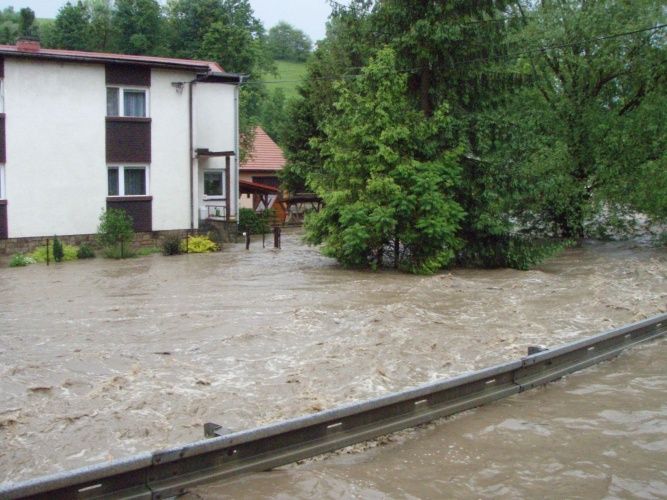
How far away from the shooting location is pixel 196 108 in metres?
28.6

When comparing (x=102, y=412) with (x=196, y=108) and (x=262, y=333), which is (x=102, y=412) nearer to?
(x=262, y=333)

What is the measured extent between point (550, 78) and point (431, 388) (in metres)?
22.5

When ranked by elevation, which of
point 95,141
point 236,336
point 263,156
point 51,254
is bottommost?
point 236,336

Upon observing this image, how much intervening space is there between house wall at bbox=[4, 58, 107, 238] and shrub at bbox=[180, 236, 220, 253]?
3.05m

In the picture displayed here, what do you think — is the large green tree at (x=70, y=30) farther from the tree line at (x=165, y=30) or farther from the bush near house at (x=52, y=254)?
the bush near house at (x=52, y=254)

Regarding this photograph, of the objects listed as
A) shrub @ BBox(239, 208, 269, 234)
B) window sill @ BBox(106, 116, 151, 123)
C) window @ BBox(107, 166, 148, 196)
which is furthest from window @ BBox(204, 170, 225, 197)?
window sill @ BBox(106, 116, 151, 123)

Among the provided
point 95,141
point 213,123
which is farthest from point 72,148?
point 213,123

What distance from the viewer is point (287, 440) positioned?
604cm

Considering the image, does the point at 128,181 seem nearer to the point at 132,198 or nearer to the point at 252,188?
the point at 132,198

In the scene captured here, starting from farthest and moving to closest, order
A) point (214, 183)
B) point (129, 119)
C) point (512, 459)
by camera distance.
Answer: point (214, 183) < point (129, 119) < point (512, 459)

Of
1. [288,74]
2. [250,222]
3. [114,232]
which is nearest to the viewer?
[114,232]

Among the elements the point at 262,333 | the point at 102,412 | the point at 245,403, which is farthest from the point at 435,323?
the point at 102,412

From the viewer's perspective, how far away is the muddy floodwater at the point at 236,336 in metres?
7.89

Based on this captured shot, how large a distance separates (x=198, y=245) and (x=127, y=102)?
17.5 feet
